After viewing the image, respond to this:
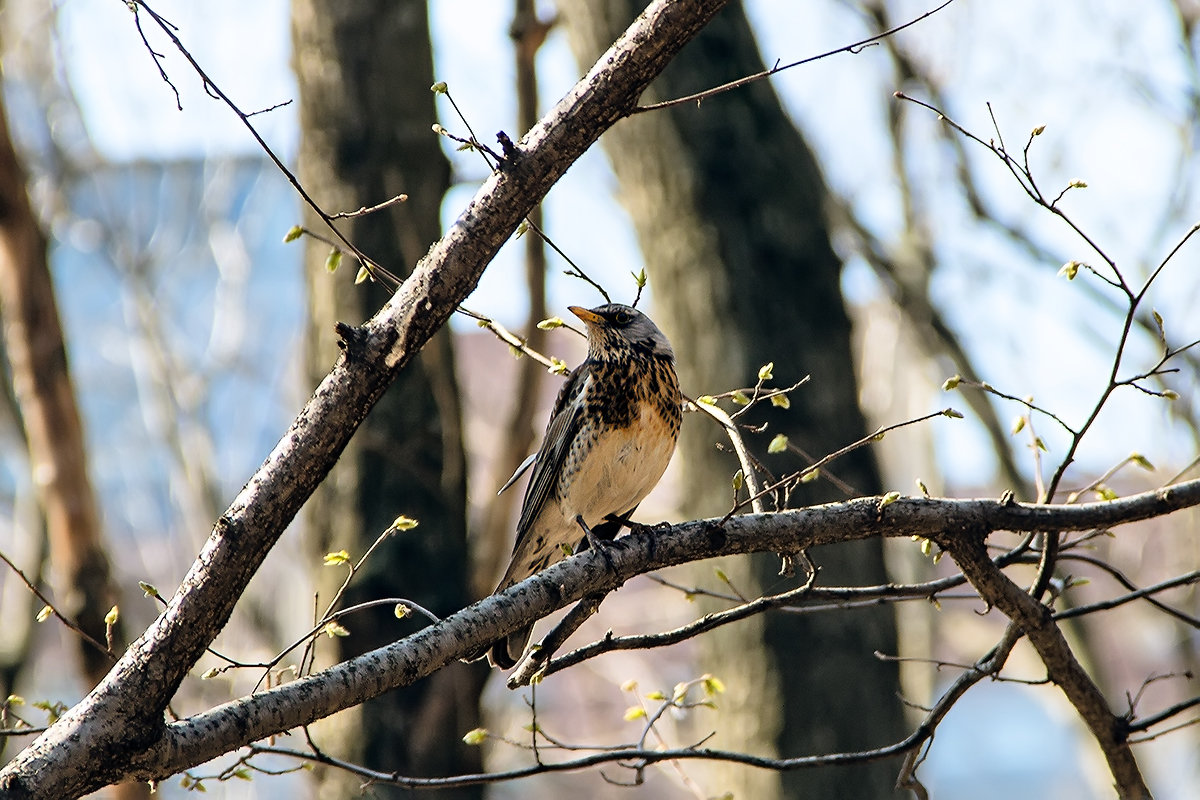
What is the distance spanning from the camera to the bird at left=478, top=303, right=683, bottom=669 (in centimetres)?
437

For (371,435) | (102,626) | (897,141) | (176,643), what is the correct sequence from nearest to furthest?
(176,643) < (102,626) < (371,435) < (897,141)

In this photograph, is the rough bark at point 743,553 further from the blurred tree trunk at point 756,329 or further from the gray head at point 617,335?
the blurred tree trunk at point 756,329

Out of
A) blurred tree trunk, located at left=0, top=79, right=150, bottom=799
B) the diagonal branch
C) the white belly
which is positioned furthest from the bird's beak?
blurred tree trunk, located at left=0, top=79, right=150, bottom=799

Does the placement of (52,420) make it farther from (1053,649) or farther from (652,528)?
(1053,649)

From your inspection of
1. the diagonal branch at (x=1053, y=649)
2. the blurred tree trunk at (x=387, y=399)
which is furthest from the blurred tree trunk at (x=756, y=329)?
the diagonal branch at (x=1053, y=649)

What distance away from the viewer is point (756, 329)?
20.5 feet

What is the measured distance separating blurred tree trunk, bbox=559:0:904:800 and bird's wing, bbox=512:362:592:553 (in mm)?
1681

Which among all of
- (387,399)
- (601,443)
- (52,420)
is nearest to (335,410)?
(601,443)

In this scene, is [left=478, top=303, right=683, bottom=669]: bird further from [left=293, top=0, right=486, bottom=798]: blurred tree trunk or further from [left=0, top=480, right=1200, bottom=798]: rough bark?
[left=293, top=0, right=486, bottom=798]: blurred tree trunk

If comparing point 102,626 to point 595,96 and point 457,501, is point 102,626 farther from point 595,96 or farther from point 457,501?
point 595,96

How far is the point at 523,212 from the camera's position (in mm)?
2609

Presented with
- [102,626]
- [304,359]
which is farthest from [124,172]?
[102,626]

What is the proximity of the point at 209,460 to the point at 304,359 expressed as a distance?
5361 mm

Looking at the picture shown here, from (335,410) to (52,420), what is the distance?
13.6 feet
